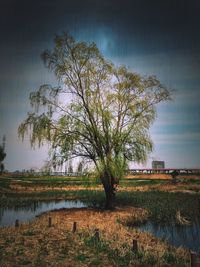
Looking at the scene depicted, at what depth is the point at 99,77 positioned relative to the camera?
25828mm

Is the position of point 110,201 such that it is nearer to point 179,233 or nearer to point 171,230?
point 171,230

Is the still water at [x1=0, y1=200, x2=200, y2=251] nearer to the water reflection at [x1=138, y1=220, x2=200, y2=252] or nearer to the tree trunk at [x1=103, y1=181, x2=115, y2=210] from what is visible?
the water reflection at [x1=138, y1=220, x2=200, y2=252]

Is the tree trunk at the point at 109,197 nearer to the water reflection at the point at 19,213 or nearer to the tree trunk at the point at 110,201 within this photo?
the tree trunk at the point at 110,201

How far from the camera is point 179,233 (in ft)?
61.7

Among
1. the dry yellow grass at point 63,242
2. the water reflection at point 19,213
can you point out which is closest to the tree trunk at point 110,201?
the dry yellow grass at point 63,242

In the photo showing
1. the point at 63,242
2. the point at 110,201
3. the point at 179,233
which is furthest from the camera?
the point at 110,201

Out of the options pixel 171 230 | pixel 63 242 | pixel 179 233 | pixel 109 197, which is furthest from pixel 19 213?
pixel 179 233

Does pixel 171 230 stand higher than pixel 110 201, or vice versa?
pixel 110 201

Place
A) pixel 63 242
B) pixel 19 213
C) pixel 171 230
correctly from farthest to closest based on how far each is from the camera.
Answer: pixel 19 213 → pixel 171 230 → pixel 63 242

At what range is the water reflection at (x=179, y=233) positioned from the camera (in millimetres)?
16547

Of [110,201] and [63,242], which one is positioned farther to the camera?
[110,201]

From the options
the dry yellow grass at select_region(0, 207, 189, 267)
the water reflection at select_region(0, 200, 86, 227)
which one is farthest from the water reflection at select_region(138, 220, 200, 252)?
the water reflection at select_region(0, 200, 86, 227)

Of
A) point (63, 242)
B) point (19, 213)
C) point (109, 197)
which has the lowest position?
point (19, 213)

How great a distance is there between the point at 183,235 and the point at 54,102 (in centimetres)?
1402
